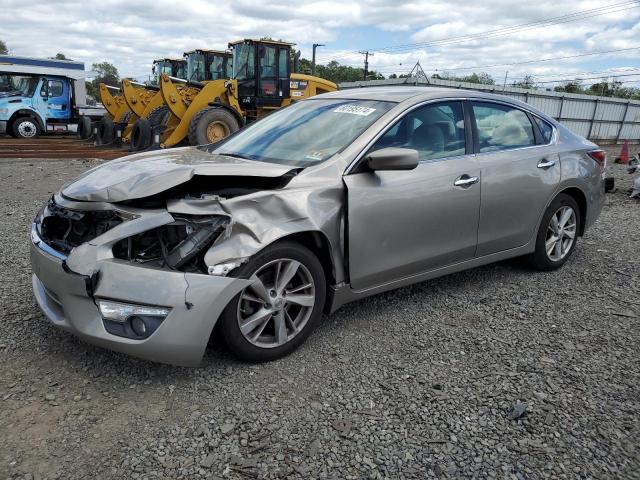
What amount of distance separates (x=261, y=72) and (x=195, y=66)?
392cm

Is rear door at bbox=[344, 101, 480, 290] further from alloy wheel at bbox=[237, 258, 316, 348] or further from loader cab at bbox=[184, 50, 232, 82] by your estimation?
loader cab at bbox=[184, 50, 232, 82]

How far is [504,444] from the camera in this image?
248 cm

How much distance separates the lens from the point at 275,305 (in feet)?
9.98

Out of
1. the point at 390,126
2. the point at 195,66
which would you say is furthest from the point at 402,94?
the point at 195,66

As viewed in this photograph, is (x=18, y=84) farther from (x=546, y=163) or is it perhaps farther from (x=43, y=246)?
(x=546, y=163)

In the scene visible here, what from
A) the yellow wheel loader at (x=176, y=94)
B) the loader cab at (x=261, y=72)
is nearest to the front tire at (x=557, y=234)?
the yellow wheel loader at (x=176, y=94)

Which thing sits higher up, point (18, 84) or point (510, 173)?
point (18, 84)

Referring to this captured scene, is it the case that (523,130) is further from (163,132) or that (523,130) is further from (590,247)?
(163,132)

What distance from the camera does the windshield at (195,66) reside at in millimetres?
17172

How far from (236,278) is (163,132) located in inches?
481

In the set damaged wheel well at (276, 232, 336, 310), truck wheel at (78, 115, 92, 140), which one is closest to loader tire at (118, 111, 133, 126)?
truck wheel at (78, 115, 92, 140)

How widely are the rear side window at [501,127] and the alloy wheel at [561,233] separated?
0.76 meters

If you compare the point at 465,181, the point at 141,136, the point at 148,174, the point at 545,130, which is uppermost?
the point at 545,130

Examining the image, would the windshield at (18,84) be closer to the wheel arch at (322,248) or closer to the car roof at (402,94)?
the car roof at (402,94)
